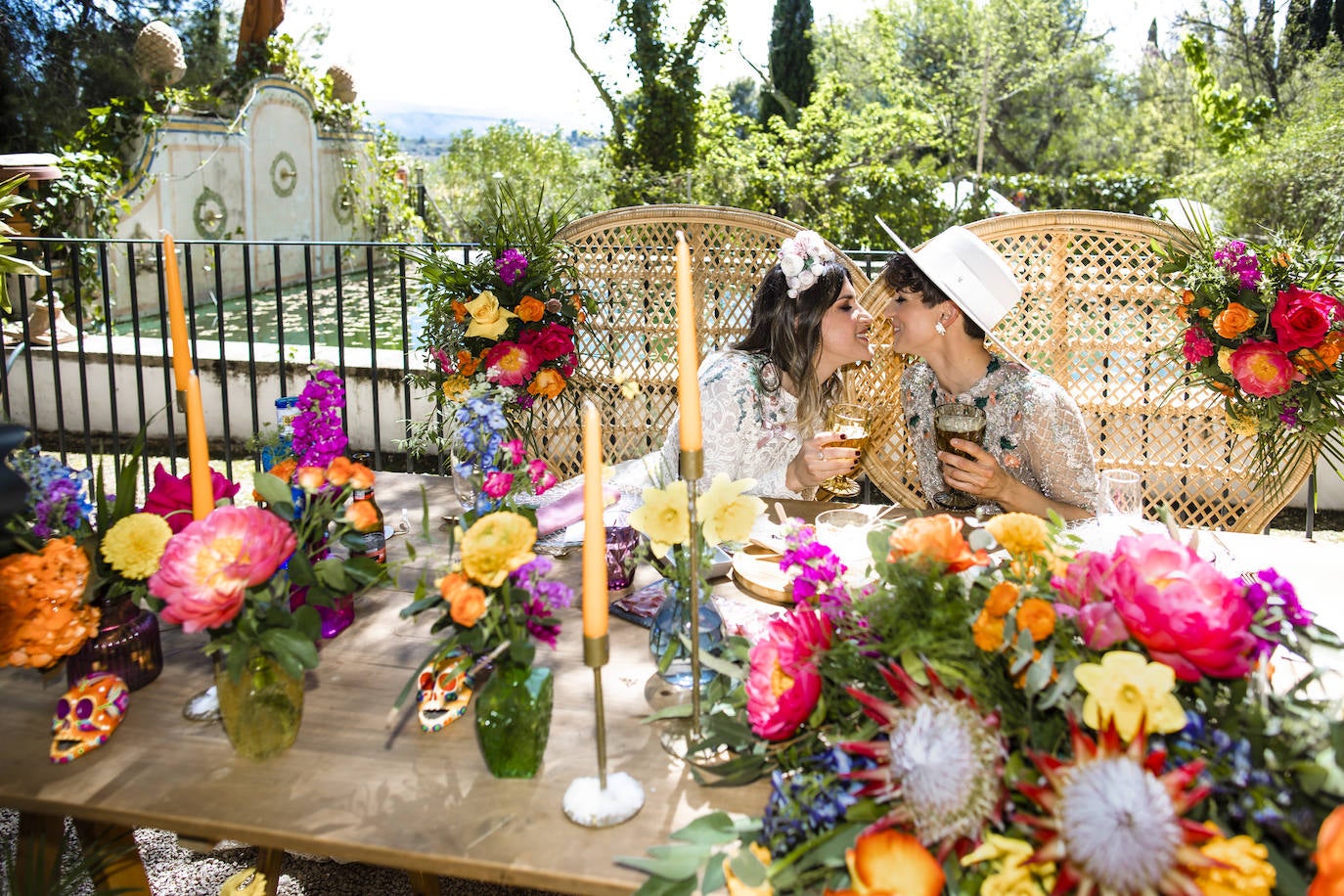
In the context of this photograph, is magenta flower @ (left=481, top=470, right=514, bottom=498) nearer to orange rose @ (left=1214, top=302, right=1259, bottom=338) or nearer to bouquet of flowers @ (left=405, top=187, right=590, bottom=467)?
bouquet of flowers @ (left=405, top=187, right=590, bottom=467)

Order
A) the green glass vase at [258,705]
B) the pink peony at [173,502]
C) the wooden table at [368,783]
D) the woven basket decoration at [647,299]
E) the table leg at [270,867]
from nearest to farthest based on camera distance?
the wooden table at [368,783]
the green glass vase at [258,705]
the pink peony at [173,502]
the table leg at [270,867]
the woven basket decoration at [647,299]

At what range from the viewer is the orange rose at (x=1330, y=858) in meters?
0.79

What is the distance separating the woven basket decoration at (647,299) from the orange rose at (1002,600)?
80.9 inches

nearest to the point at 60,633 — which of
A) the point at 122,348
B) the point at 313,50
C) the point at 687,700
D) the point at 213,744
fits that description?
the point at 213,744

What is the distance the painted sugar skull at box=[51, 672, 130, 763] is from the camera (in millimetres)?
1241

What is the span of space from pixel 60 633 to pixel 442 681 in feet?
1.57

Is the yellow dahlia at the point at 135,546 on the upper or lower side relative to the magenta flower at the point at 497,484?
lower

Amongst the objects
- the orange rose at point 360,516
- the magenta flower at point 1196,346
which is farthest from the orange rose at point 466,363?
the magenta flower at point 1196,346

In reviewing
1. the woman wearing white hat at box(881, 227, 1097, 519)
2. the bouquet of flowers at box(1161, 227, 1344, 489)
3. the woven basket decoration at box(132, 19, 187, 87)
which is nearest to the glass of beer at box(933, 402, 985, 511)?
the woman wearing white hat at box(881, 227, 1097, 519)

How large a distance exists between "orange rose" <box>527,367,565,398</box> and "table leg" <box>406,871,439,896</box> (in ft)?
4.21

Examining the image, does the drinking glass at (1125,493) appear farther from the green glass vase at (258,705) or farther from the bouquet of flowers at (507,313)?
the bouquet of flowers at (507,313)

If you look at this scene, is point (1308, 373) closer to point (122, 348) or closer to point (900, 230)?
point (122, 348)

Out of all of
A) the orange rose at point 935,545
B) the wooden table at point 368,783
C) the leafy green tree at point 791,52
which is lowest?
the wooden table at point 368,783

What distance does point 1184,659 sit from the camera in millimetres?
953
